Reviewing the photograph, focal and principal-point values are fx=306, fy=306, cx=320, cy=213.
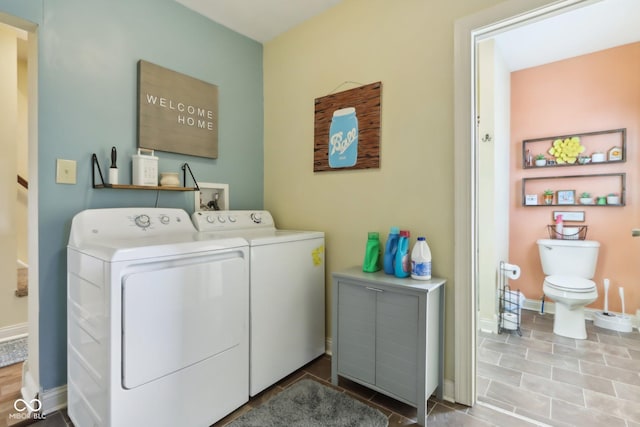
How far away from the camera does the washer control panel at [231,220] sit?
2.07 meters

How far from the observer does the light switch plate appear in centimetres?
164

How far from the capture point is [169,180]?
199 cm

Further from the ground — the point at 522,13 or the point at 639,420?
the point at 522,13

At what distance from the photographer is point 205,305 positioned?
4.86 feet

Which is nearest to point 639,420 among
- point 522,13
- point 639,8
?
point 522,13

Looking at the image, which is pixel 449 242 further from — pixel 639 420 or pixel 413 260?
pixel 639 420

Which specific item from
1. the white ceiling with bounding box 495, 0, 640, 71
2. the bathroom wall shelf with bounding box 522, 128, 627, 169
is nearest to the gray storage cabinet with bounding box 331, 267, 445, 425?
the white ceiling with bounding box 495, 0, 640, 71

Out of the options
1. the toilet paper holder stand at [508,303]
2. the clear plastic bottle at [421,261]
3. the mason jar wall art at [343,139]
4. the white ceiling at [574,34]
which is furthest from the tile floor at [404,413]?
the white ceiling at [574,34]

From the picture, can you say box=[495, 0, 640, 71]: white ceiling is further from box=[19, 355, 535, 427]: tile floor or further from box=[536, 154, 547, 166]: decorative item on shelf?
box=[19, 355, 535, 427]: tile floor

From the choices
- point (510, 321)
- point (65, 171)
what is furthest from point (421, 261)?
point (65, 171)

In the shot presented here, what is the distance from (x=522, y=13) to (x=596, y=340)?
261 centimetres

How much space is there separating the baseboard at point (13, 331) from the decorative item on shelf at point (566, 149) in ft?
16.8

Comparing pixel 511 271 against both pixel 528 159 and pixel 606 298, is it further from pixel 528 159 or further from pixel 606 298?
pixel 528 159

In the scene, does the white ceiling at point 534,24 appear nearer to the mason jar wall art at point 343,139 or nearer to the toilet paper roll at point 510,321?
the mason jar wall art at point 343,139
